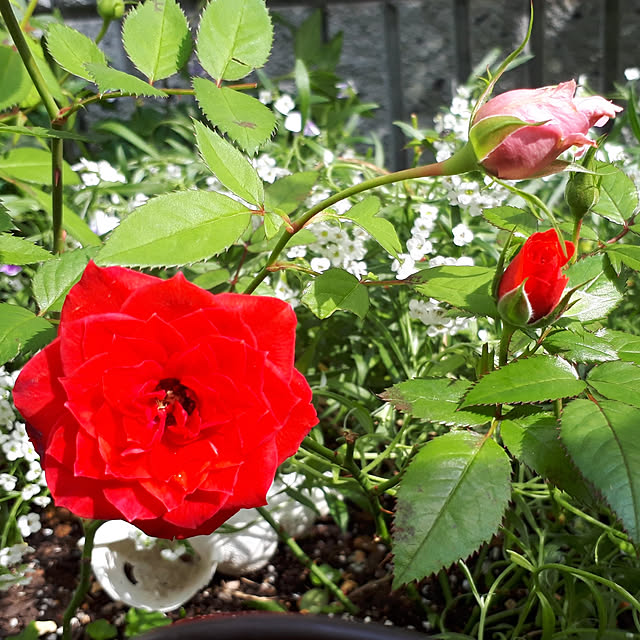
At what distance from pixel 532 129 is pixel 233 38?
0.89 feet

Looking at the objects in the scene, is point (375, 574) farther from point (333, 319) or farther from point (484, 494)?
point (484, 494)

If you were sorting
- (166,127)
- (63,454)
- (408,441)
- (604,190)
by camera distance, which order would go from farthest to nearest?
(166,127)
(408,441)
(604,190)
(63,454)

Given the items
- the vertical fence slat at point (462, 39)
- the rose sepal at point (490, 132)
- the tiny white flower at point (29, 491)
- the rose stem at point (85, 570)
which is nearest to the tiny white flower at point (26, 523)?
the tiny white flower at point (29, 491)

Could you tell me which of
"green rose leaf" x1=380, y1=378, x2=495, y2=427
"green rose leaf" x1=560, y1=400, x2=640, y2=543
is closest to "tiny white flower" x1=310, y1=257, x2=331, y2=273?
"green rose leaf" x1=380, y1=378, x2=495, y2=427

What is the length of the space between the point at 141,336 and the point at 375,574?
1.96ft

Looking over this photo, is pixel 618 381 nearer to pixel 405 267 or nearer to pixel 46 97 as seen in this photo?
pixel 405 267

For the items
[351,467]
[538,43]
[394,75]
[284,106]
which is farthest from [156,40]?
[538,43]

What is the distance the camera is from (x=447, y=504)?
451 mm

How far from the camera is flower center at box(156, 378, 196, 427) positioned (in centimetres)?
44

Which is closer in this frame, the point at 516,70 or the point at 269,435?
the point at 269,435

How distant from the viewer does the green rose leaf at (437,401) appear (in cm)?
49

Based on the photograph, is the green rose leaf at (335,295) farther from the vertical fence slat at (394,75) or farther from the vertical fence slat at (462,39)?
the vertical fence slat at (462,39)

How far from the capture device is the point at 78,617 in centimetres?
85

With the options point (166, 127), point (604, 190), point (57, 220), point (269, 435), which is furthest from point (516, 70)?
point (269, 435)
